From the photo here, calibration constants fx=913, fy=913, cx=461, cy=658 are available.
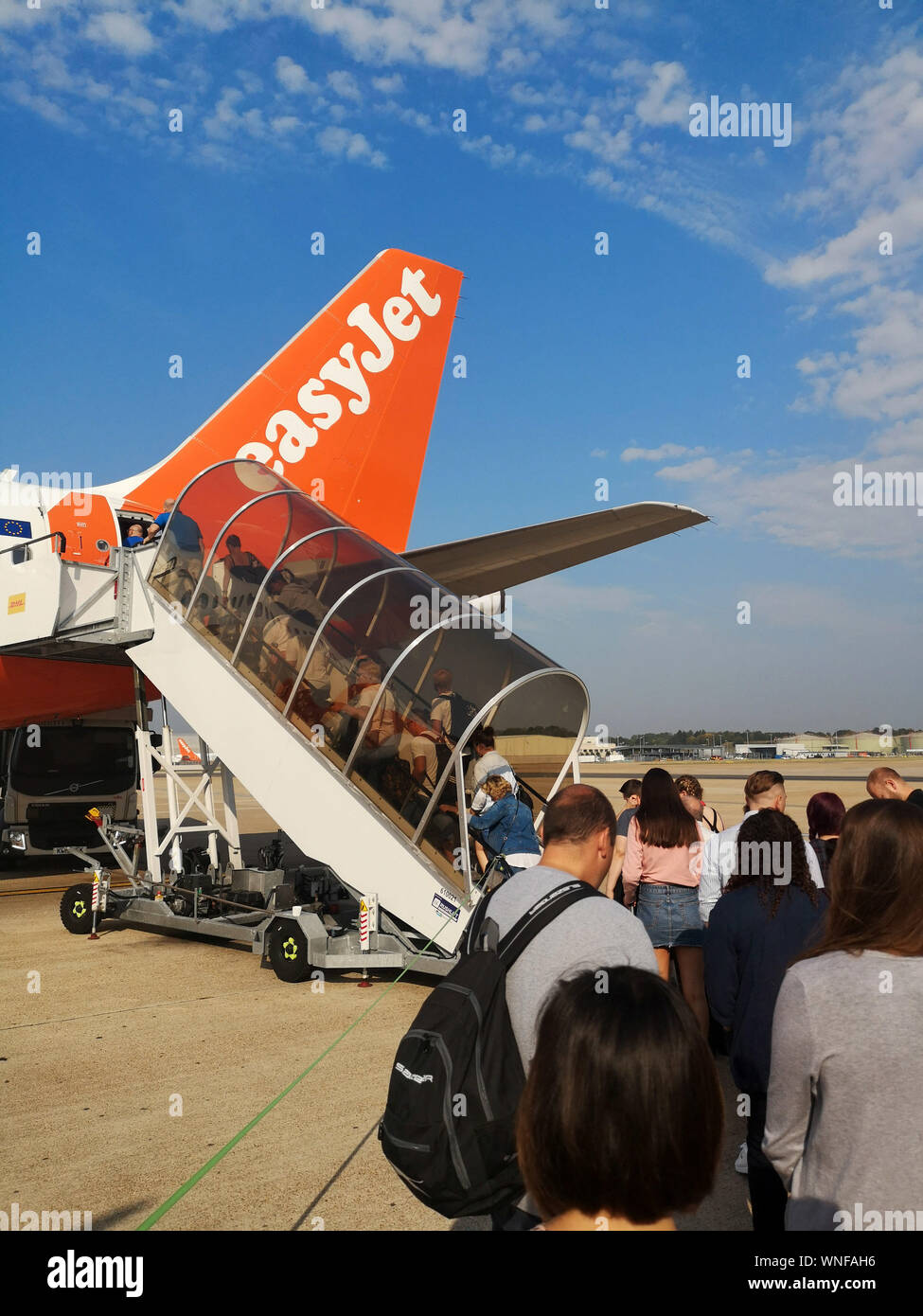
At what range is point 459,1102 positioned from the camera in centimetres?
224

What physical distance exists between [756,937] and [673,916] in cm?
230

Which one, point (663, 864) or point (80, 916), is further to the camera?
point (80, 916)

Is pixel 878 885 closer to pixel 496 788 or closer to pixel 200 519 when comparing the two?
pixel 496 788

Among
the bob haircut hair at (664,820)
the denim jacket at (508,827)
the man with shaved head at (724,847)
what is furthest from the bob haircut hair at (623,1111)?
the denim jacket at (508,827)

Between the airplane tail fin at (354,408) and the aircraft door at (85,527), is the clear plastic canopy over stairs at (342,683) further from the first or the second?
the airplane tail fin at (354,408)

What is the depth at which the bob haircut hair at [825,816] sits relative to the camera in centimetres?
632

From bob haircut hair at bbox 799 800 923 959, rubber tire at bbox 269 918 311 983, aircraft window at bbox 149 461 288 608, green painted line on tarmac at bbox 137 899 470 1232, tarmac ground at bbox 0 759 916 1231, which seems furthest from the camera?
aircraft window at bbox 149 461 288 608

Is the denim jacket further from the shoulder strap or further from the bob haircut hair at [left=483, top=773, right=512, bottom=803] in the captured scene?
the shoulder strap

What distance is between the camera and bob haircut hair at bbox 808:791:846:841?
6324 millimetres

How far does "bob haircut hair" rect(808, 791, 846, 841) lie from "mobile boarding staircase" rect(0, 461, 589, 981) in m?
2.19

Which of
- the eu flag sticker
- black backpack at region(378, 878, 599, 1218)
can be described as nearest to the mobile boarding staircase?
the eu flag sticker

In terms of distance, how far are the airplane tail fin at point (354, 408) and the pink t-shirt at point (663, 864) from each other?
11.8 meters

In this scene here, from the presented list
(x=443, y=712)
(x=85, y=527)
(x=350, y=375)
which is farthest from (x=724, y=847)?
(x=350, y=375)
